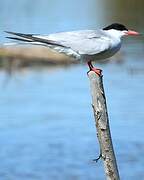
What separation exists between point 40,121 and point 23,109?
98 centimetres

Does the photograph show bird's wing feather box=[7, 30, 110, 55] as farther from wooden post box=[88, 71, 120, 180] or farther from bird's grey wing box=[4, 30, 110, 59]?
wooden post box=[88, 71, 120, 180]

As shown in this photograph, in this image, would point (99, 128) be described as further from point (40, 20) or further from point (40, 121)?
point (40, 20)

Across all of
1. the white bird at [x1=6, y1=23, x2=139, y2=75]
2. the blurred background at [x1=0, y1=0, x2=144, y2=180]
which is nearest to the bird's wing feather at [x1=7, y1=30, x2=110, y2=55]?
the white bird at [x1=6, y1=23, x2=139, y2=75]

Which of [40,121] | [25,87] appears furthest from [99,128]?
[25,87]

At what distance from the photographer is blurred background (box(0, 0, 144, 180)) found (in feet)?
35.4

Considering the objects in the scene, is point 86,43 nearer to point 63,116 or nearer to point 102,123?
point 102,123

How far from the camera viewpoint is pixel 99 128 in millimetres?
6664

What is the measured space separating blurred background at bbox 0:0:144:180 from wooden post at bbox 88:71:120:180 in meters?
3.56

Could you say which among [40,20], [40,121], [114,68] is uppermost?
[40,20]

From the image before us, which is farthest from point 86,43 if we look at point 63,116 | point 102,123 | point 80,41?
point 63,116

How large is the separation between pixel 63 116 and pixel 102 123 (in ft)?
22.2

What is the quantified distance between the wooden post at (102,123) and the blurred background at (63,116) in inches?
140

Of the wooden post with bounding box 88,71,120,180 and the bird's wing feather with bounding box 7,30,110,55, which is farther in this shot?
the bird's wing feather with bounding box 7,30,110,55

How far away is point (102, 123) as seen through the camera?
6648mm
